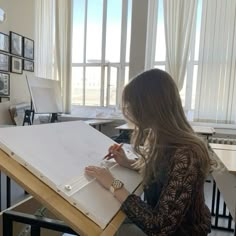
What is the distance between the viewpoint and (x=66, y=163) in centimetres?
105

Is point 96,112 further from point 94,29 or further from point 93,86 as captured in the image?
point 94,29

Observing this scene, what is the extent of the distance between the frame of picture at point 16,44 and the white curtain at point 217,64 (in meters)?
3.15

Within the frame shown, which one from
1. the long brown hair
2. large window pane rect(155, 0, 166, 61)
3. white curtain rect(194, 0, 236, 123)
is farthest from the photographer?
large window pane rect(155, 0, 166, 61)

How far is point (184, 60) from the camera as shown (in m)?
4.55

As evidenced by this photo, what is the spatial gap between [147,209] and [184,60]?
3965 mm

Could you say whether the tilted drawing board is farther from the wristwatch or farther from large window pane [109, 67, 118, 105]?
large window pane [109, 67, 118, 105]

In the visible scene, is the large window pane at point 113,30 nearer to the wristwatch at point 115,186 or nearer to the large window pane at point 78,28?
the large window pane at point 78,28

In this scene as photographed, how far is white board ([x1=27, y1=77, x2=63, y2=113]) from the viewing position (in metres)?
3.87

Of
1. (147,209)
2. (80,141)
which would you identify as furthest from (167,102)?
(80,141)

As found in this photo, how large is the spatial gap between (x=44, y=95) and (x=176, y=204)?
353 centimetres

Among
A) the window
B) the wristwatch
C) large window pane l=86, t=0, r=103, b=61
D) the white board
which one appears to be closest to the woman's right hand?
the wristwatch

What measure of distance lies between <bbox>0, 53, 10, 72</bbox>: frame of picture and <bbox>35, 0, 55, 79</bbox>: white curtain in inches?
34.2

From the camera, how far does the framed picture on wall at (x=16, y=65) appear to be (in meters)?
4.69

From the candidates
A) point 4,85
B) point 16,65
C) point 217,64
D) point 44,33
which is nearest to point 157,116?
point 217,64
